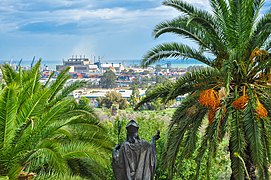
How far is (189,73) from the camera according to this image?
11.6m

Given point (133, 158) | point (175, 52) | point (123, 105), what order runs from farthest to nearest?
1. point (123, 105)
2. point (175, 52)
3. point (133, 158)

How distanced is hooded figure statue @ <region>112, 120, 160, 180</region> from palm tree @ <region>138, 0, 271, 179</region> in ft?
9.82

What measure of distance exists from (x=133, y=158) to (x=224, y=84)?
4.08 m

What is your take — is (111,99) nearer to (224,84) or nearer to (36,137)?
(224,84)

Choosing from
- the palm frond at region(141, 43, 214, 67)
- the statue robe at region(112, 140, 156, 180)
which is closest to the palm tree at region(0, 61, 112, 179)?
the statue robe at region(112, 140, 156, 180)

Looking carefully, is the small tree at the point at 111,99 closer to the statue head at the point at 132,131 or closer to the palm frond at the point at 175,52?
the palm frond at the point at 175,52

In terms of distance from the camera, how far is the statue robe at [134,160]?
26.6 feet

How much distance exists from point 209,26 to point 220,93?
2195 millimetres

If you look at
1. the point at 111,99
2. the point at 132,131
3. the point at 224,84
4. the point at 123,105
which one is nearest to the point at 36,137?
the point at 132,131

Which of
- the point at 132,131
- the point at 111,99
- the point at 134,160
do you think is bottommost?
the point at 111,99

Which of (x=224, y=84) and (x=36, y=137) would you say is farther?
(x=224, y=84)

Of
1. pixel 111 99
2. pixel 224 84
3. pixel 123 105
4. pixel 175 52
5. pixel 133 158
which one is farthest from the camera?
pixel 111 99

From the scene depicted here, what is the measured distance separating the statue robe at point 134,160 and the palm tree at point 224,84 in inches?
118

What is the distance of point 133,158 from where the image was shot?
8141 mm
